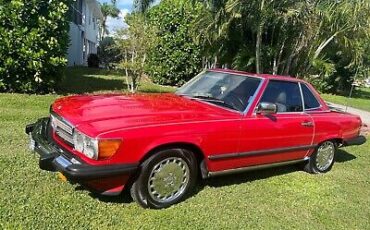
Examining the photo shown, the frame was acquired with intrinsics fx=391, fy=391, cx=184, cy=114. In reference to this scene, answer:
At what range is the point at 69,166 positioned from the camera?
366 centimetres

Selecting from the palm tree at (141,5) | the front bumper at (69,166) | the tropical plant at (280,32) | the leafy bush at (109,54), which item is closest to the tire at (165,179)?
the front bumper at (69,166)

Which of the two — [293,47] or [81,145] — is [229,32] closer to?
[293,47]

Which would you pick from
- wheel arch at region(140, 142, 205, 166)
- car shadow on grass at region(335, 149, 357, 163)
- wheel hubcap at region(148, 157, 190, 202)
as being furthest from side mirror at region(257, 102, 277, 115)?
car shadow on grass at region(335, 149, 357, 163)

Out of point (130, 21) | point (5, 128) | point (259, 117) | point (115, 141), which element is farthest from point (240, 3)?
point (115, 141)

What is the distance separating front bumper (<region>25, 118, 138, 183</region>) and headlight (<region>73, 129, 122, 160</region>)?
0.10m

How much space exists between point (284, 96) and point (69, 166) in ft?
10.2

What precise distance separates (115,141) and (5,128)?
393 centimetres

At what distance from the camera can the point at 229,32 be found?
36.9 ft

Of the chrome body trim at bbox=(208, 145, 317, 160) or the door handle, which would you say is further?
the door handle

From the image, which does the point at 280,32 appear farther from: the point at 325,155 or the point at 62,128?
the point at 62,128

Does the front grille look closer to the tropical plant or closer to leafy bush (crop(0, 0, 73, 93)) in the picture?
leafy bush (crop(0, 0, 73, 93))

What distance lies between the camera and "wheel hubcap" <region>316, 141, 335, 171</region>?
19.7 ft

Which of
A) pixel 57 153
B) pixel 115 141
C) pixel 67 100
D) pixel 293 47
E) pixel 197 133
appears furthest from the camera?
pixel 293 47

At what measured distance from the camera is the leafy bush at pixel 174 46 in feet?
52.0
